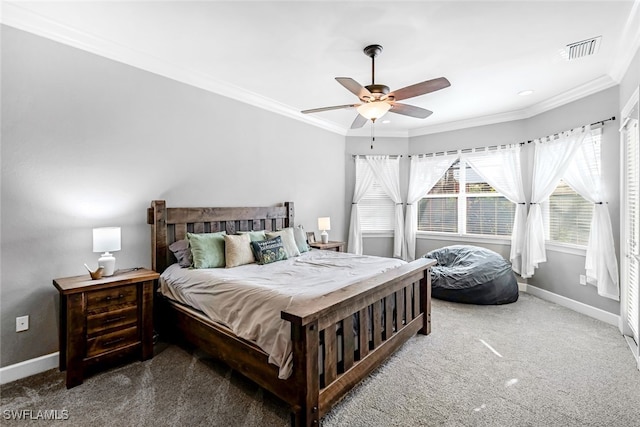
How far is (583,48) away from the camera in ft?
9.11

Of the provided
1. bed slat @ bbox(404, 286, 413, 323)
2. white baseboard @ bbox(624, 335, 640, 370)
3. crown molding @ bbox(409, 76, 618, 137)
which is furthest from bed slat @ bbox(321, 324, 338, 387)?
crown molding @ bbox(409, 76, 618, 137)

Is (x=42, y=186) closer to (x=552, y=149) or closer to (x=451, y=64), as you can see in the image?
(x=451, y=64)

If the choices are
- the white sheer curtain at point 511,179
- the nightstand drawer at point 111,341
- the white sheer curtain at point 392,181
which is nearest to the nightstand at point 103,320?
the nightstand drawer at point 111,341

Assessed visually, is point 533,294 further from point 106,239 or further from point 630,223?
point 106,239

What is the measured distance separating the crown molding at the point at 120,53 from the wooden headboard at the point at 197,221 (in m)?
1.38

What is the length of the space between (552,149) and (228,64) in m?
4.28

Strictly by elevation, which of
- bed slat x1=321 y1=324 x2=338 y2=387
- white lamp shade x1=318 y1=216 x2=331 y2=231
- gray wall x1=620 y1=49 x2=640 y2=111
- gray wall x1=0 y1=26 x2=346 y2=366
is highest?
gray wall x1=620 y1=49 x2=640 y2=111

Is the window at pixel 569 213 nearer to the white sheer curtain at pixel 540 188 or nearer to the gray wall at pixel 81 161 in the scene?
the white sheer curtain at pixel 540 188

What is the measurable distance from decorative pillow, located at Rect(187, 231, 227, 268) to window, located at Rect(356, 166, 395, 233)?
3317 millimetres

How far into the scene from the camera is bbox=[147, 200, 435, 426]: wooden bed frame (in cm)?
174

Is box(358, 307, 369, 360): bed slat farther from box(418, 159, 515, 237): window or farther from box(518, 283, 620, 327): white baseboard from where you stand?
box(418, 159, 515, 237): window

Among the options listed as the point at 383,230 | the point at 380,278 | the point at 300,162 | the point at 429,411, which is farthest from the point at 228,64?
the point at 383,230

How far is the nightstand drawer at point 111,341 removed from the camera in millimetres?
2332

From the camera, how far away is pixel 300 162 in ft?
15.9
